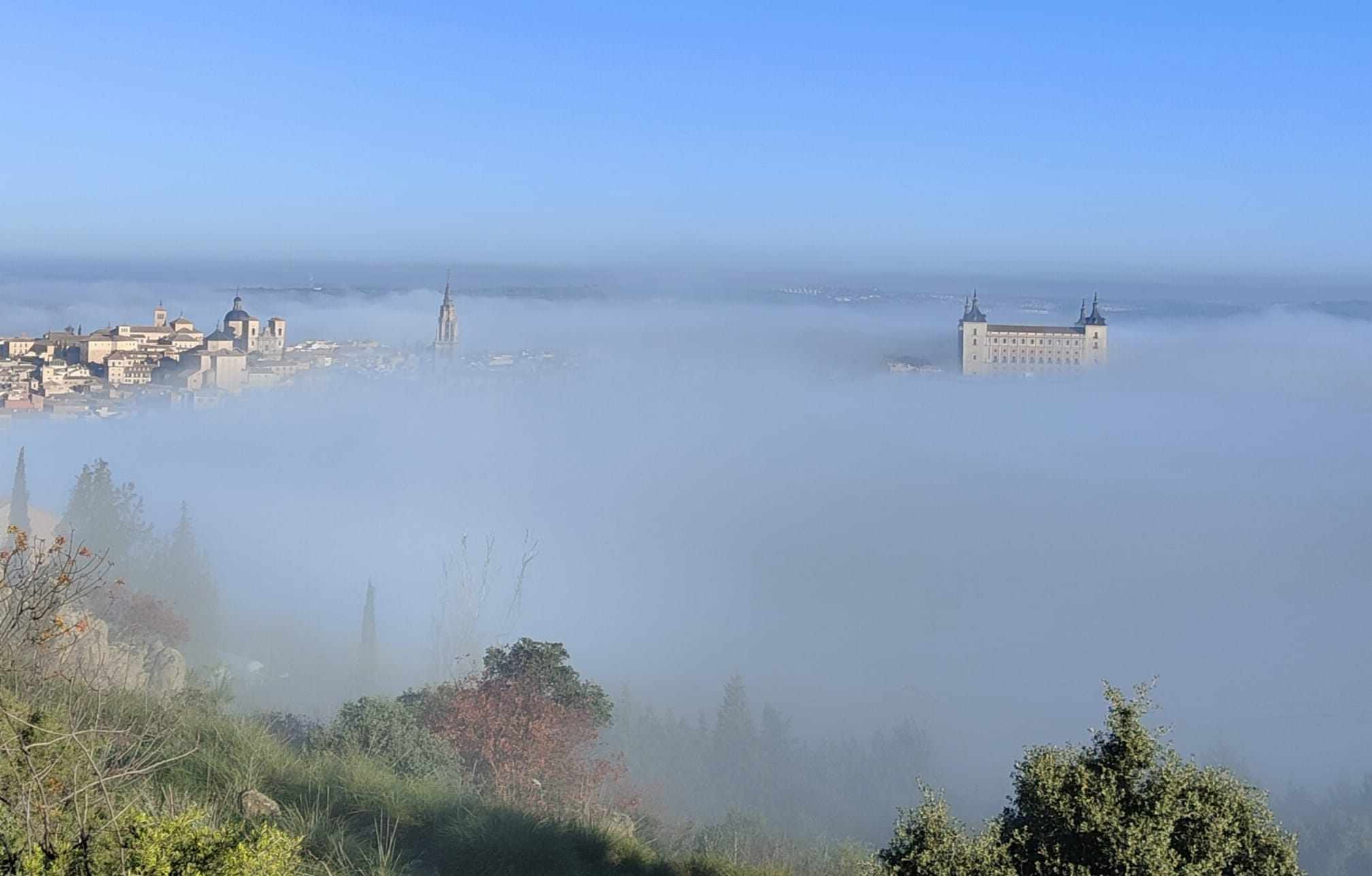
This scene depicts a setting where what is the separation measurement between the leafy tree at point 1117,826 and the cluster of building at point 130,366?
66.9 metres

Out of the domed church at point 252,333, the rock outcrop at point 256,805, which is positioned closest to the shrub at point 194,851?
the rock outcrop at point 256,805

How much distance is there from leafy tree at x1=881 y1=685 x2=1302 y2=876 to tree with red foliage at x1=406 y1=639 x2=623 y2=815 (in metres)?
5.82

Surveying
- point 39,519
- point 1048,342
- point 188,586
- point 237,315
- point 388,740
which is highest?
point 237,315

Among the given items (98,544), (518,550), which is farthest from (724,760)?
(518,550)

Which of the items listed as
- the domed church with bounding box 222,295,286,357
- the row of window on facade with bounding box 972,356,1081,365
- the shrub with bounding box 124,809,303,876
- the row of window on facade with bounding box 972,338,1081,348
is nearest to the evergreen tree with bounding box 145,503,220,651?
the shrub with bounding box 124,809,303,876

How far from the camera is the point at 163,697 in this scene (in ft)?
29.5

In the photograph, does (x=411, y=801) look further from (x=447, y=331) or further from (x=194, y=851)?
(x=447, y=331)

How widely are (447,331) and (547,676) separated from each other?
108 m

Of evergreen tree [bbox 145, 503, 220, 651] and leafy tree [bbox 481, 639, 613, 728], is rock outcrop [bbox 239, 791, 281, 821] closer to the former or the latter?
leafy tree [bbox 481, 639, 613, 728]

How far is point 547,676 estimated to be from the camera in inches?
619

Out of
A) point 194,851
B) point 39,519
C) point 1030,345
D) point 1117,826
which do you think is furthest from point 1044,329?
point 194,851

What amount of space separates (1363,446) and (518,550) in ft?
290

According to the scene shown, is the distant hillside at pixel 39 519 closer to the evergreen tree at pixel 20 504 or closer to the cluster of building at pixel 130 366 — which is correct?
the evergreen tree at pixel 20 504

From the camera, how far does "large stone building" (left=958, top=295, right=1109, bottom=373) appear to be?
103m
